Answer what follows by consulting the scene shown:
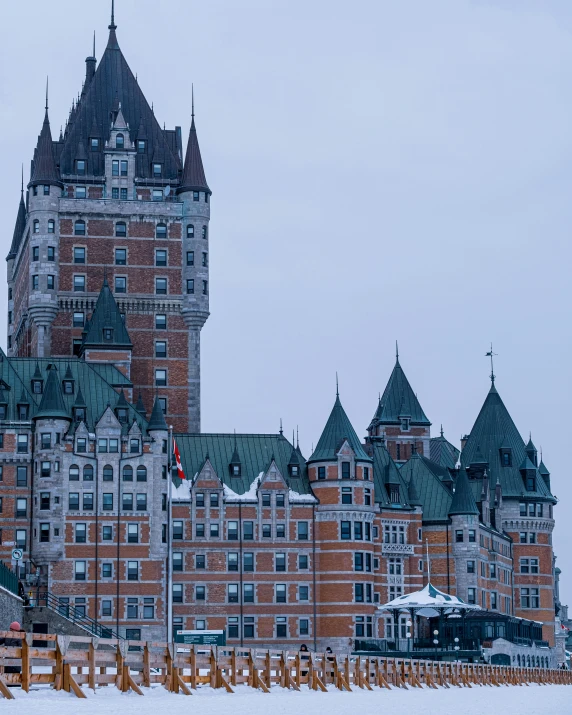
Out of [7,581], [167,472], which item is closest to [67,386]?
[167,472]

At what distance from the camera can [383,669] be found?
67.6 m

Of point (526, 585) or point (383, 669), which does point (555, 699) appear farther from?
point (526, 585)

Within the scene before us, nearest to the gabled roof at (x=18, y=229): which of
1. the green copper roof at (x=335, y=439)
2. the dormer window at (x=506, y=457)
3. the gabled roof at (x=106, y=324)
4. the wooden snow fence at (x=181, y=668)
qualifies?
the gabled roof at (x=106, y=324)

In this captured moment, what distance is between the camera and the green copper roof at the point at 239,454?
124375 mm

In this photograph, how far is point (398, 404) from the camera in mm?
159375

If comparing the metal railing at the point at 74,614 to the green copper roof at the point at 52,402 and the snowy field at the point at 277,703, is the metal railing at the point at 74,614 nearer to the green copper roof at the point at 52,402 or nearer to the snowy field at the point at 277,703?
the green copper roof at the point at 52,402

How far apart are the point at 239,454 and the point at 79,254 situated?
24.7 m

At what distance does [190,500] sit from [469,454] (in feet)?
130

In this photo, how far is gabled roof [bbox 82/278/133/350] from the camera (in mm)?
130125

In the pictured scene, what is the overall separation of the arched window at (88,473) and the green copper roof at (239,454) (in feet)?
26.5

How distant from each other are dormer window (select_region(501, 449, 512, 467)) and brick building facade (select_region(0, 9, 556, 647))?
0.22m

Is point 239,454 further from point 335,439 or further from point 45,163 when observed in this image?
point 45,163

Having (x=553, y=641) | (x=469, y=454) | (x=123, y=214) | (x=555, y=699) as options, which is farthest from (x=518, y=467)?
(x=555, y=699)

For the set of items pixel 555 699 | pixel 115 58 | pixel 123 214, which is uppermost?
pixel 115 58
